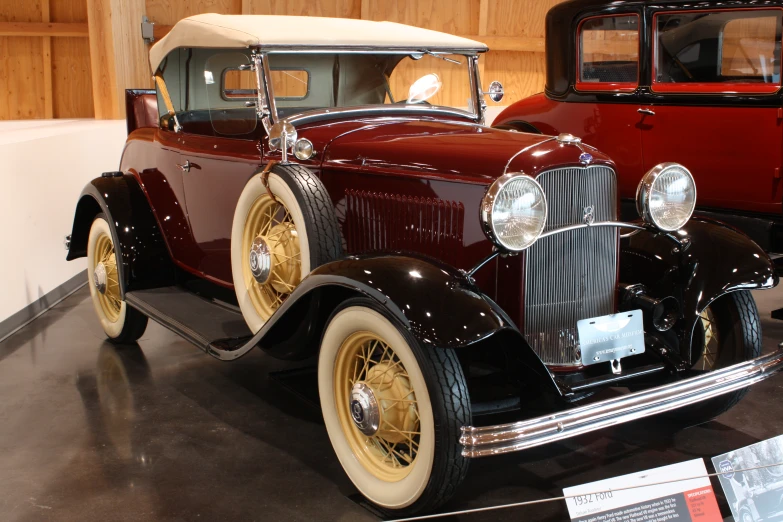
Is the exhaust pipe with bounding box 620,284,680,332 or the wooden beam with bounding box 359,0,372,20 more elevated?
the wooden beam with bounding box 359,0,372,20

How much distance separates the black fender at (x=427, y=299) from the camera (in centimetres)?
234

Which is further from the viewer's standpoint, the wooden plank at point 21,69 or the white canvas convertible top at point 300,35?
the wooden plank at point 21,69

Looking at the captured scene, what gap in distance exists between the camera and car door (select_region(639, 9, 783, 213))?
4953 mm

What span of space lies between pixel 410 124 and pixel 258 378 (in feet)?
4.69

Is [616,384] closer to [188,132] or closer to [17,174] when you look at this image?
[188,132]

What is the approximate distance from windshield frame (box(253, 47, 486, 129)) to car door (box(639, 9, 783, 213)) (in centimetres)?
192

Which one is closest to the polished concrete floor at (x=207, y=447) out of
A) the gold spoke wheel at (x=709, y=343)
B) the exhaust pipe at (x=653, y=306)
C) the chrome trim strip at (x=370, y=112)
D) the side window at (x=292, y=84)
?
the gold spoke wheel at (x=709, y=343)

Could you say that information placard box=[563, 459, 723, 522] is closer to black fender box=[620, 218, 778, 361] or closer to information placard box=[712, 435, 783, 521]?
information placard box=[712, 435, 783, 521]

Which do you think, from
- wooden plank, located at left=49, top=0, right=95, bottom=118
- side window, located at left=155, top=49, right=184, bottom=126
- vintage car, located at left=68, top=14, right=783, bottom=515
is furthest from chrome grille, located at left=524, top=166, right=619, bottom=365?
wooden plank, located at left=49, top=0, right=95, bottom=118

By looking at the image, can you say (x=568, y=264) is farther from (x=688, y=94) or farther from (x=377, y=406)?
(x=688, y=94)

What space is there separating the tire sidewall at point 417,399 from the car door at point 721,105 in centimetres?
337

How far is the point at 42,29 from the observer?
7.66m

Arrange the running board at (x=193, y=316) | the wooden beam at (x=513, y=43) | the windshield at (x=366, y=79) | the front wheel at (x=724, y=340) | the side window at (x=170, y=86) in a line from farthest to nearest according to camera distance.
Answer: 1. the wooden beam at (x=513, y=43)
2. the side window at (x=170, y=86)
3. the windshield at (x=366, y=79)
4. the running board at (x=193, y=316)
5. the front wheel at (x=724, y=340)

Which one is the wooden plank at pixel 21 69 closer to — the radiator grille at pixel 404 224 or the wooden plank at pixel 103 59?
the wooden plank at pixel 103 59
